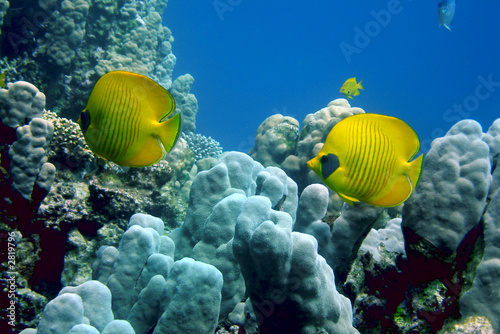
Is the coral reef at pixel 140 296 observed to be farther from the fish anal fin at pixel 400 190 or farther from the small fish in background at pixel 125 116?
the fish anal fin at pixel 400 190

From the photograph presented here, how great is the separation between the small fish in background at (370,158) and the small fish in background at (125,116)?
0.90 m

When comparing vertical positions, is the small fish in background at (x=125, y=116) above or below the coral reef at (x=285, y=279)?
above

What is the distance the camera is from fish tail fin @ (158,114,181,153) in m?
1.53

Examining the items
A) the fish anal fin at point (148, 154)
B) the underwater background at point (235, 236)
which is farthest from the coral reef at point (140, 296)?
the fish anal fin at point (148, 154)

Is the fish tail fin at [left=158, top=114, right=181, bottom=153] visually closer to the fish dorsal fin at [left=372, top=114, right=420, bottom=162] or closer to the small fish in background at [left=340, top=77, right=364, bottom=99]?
the fish dorsal fin at [left=372, top=114, right=420, bottom=162]

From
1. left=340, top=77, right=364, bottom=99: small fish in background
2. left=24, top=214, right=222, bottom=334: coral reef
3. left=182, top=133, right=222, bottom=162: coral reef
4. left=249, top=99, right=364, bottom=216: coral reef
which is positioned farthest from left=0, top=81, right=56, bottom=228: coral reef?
left=340, top=77, right=364, bottom=99: small fish in background

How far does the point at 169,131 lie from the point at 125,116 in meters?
0.25

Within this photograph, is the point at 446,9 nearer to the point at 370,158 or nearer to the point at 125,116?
the point at 370,158

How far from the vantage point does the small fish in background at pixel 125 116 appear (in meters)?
1.52

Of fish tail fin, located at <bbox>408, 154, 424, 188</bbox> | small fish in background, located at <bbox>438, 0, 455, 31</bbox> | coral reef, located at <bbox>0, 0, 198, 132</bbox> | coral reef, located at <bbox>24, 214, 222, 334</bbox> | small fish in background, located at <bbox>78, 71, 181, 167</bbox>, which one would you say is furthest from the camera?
small fish in background, located at <bbox>438, 0, 455, 31</bbox>

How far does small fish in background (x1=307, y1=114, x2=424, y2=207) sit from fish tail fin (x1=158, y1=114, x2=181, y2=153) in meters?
0.80

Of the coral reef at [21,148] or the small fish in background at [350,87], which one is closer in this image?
the coral reef at [21,148]

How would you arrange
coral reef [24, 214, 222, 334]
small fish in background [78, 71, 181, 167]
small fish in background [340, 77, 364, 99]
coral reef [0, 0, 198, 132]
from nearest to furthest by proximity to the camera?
small fish in background [78, 71, 181, 167], coral reef [24, 214, 222, 334], coral reef [0, 0, 198, 132], small fish in background [340, 77, 364, 99]

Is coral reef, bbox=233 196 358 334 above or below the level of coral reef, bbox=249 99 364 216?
below
